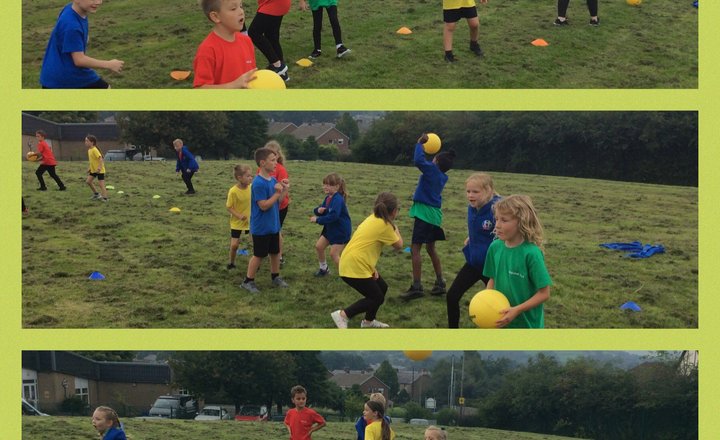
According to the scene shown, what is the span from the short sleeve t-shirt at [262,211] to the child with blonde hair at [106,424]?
2.04m

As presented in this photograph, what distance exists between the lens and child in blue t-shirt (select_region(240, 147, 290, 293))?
7451 millimetres

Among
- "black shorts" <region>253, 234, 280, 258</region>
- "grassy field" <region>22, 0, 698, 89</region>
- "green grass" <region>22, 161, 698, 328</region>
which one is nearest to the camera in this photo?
"green grass" <region>22, 161, 698, 328</region>

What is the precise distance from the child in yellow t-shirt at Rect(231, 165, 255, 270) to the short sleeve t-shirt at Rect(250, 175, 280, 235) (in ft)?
2.79

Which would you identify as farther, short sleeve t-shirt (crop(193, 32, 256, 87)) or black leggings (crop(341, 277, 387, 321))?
black leggings (crop(341, 277, 387, 321))

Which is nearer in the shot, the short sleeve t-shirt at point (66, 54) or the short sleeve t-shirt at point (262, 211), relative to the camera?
the short sleeve t-shirt at point (66, 54)

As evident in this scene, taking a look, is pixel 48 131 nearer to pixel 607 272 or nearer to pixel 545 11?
pixel 545 11

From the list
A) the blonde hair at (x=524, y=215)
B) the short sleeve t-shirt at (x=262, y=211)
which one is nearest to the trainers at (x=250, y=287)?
the short sleeve t-shirt at (x=262, y=211)

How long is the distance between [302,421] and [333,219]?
1.93 metres

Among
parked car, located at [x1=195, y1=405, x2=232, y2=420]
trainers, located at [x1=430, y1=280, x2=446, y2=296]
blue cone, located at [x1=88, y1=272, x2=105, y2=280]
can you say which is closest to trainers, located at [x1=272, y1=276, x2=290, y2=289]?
trainers, located at [x1=430, y1=280, x2=446, y2=296]

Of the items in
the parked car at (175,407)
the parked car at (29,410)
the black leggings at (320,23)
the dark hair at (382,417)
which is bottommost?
the parked car at (175,407)

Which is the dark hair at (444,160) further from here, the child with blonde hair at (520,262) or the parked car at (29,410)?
the parked car at (29,410)

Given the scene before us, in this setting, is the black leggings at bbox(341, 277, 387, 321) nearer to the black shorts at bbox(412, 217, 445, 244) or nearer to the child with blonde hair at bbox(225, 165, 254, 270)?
the black shorts at bbox(412, 217, 445, 244)

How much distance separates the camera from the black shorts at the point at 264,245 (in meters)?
7.55

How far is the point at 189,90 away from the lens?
8.14m
